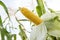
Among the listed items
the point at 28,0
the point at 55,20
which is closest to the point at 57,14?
the point at 55,20

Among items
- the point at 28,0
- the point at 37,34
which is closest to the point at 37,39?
the point at 37,34

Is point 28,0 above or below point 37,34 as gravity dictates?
above

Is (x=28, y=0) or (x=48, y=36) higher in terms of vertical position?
(x=28, y=0)

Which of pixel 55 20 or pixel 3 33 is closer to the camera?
pixel 55 20

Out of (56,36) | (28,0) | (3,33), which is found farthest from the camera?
(28,0)

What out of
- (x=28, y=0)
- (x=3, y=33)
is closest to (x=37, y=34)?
(x=3, y=33)

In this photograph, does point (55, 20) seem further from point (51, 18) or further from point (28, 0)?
point (28, 0)

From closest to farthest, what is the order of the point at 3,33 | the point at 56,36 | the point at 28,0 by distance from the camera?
1. the point at 56,36
2. the point at 3,33
3. the point at 28,0

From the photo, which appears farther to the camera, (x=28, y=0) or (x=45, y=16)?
(x=28, y=0)

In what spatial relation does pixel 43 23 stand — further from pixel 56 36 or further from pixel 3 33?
pixel 3 33
